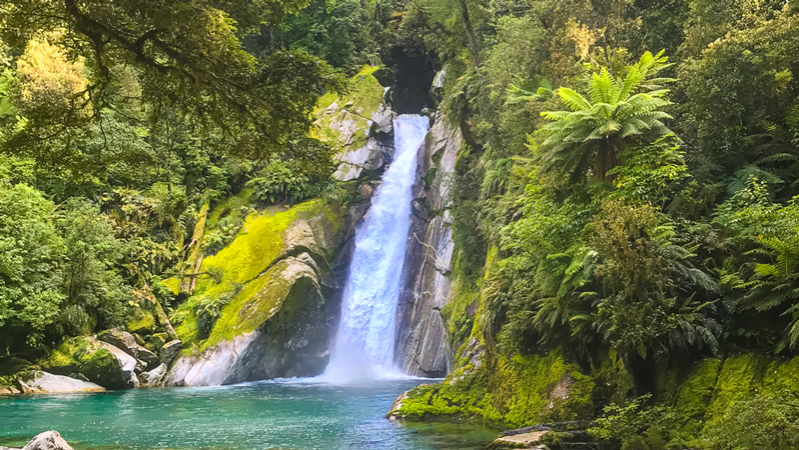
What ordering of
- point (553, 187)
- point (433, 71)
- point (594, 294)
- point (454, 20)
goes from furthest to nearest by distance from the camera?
point (433, 71)
point (454, 20)
point (553, 187)
point (594, 294)

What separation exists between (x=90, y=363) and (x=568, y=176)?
16739mm

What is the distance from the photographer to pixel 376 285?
2697 centimetres

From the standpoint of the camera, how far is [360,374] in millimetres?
24828

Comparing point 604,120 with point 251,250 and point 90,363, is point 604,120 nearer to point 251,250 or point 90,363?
point 90,363

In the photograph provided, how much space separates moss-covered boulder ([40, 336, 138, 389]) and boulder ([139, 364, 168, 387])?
779 millimetres

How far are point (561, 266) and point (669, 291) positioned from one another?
2002 mm

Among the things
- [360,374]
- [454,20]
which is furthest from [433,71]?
[360,374]

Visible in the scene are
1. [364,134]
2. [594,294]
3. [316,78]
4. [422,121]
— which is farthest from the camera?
[422,121]

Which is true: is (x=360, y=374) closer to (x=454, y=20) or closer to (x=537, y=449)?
(x=454, y=20)

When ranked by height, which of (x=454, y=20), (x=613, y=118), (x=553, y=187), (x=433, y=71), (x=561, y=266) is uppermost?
(x=433, y=71)

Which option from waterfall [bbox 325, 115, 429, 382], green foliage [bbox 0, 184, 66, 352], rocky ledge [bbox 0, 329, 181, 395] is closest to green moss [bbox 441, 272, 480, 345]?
waterfall [bbox 325, 115, 429, 382]

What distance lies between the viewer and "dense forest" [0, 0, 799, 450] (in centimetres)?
724

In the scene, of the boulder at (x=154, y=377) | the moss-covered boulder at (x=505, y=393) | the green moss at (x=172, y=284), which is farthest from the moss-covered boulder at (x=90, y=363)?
the moss-covered boulder at (x=505, y=393)

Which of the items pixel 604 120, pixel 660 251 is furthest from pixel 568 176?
pixel 660 251
